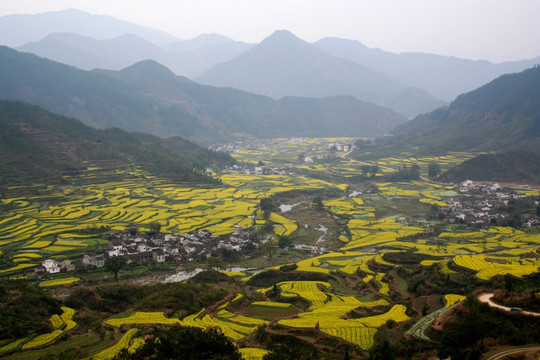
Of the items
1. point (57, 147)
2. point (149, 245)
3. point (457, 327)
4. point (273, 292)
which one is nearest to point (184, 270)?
point (149, 245)

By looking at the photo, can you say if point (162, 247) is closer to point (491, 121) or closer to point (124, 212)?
point (124, 212)

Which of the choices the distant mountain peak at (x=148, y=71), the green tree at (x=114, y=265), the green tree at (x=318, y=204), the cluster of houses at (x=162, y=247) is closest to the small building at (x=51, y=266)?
the cluster of houses at (x=162, y=247)

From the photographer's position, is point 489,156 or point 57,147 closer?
point 57,147

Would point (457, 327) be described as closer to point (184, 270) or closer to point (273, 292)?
point (273, 292)

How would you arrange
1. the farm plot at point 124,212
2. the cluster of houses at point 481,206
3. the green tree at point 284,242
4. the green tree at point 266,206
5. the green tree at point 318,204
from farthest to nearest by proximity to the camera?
the green tree at point 318,204 → the green tree at point 266,206 → the cluster of houses at point 481,206 → the green tree at point 284,242 → the farm plot at point 124,212

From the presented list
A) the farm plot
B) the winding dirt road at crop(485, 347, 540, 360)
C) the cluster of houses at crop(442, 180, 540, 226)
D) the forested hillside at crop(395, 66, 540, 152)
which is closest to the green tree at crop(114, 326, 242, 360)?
the winding dirt road at crop(485, 347, 540, 360)

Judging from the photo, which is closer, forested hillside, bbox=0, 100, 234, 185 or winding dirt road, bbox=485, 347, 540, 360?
winding dirt road, bbox=485, 347, 540, 360

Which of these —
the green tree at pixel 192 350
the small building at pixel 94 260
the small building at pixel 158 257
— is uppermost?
the green tree at pixel 192 350

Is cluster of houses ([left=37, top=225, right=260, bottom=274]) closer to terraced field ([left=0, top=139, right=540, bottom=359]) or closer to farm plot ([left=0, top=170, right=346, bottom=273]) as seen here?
terraced field ([left=0, top=139, right=540, bottom=359])

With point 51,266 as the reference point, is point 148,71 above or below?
above

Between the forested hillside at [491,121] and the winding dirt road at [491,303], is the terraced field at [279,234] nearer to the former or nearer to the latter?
the winding dirt road at [491,303]

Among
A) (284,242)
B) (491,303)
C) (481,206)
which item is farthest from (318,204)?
(491,303)
